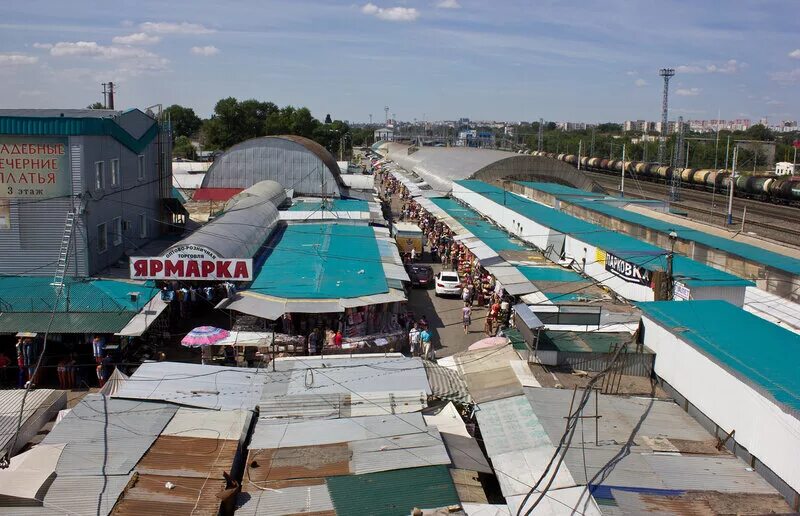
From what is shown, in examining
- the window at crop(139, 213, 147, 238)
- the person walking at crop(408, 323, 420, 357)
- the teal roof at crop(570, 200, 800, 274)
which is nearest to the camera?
the person walking at crop(408, 323, 420, 357)

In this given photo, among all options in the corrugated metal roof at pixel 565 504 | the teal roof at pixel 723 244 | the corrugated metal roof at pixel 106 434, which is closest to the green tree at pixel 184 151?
the teal roof at pixel 723 244

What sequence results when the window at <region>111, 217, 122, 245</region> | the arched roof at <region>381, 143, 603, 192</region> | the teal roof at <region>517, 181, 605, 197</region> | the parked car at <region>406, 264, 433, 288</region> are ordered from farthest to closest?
1. the arched roof at <region>381, 143, 603, 192</region>
2. the teal roof at <region>517, 181, 605, 197</region>
3. the parked car at <region>406, 264, 433, 288</region>
4. the window at <region>111, 217, 122, 245</region>

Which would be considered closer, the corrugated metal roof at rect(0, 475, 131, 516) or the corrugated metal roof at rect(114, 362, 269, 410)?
the corrugated metal roof at rect(0, 475, 131, 516)

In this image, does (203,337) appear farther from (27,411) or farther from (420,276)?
(420,276)

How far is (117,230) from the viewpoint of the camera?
20.3 m

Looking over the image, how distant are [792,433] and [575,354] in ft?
15.5

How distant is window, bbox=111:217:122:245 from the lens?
20.0 meters

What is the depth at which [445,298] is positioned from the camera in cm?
2438

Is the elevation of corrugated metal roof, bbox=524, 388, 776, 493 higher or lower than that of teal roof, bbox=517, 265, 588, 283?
lower

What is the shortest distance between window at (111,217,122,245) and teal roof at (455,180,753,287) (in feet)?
45.7

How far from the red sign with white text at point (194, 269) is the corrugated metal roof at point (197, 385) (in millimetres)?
4596

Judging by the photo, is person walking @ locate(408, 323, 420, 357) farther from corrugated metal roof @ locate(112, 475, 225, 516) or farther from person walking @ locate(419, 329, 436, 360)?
corrugated metal roof @ locate(112, 475, 225, 516)

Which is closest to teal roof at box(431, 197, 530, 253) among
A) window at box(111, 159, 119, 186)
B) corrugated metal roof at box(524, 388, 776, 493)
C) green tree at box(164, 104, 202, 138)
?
window at box(111, 159, 119, 186)

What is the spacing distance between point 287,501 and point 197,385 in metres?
4.31
